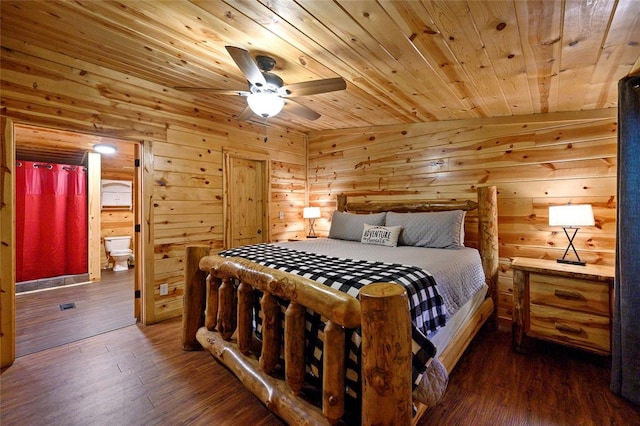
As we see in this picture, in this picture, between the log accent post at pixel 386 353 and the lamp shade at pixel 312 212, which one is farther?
the lamp shade at pixel 312 212

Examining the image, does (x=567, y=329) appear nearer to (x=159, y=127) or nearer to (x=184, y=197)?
(x=184, y=197)

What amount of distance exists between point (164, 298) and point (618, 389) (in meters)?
3.75

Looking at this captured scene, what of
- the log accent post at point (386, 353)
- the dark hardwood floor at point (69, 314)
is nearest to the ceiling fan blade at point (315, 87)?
the log accent post at point (386, 353)

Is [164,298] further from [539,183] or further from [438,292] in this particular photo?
[539,183]

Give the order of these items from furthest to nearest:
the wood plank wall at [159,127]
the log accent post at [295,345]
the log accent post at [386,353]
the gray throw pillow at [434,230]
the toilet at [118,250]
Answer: the toilet at [118,250]
the gray throw pillow at [434,230]
the wood plank wall at [159,127]
the log accent post at [295,345]
the log accent post at [386,353]

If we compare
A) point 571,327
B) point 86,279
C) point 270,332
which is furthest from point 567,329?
point 86,279

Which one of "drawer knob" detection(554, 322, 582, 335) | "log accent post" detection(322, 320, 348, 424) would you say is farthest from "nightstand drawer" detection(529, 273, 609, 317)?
"log accent post" detection(322, 320, 348, 424)

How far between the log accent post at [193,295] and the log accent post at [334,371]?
53.2 inches

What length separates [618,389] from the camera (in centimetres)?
167

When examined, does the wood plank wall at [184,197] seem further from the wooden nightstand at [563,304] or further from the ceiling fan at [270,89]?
the wooden nightstand at [563,304]

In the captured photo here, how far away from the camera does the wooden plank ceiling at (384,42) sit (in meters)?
1.40

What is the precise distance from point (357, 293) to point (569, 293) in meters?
1.82

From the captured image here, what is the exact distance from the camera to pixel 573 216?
82.8 inches

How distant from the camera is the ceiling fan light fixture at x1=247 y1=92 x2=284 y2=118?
6.48ft
